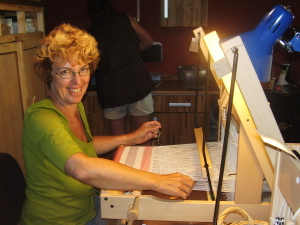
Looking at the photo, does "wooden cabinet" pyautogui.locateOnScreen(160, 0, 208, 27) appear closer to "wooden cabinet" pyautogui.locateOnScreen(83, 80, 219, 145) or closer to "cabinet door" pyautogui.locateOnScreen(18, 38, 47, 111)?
"wooden cabinet" pyautogui.locateOnScreen(83, 80, 219, 145)

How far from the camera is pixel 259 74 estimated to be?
78 cm

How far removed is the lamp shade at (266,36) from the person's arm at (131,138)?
0.72 meters

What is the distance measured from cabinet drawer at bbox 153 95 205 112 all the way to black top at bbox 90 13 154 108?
336mm

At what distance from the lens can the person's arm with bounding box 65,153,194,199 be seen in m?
0.94

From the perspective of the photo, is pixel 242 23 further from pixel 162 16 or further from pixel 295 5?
pixel 162 16

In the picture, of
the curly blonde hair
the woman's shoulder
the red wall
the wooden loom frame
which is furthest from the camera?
the red wall

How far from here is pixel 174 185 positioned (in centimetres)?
96

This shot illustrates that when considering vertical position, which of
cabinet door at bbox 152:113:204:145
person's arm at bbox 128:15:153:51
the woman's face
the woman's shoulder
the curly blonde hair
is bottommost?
cabinet door at bbox 152:113:204:145

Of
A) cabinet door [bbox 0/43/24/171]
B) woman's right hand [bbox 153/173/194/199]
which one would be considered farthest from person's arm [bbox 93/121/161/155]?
cabinet door [bbox 0/43/24/171]

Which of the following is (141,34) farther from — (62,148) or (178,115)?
(62,148)

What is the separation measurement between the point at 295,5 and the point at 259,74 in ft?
8.89

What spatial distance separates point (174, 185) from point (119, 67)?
4.91ft

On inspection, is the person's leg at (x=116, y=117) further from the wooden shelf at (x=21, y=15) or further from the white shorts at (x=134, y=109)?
the wooden shelf at (x=21, y=15)

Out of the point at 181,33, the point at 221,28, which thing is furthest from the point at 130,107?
the point at 221,28
